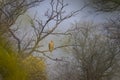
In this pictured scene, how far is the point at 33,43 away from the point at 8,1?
481 mm

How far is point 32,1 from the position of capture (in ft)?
8.72

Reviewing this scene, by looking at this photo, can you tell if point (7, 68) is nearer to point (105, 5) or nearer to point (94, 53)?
point (94, 53)

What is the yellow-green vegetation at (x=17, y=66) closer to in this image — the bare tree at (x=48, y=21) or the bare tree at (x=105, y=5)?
the bare tree at (x=48, y=21)

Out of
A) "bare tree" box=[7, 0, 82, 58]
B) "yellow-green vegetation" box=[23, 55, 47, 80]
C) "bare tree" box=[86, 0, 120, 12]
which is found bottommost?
"yellow-green vegetation" box=[23, 55, 47, 80]

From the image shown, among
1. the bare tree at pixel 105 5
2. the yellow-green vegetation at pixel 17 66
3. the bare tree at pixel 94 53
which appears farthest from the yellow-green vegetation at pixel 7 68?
the bare tree at pixel 105 5

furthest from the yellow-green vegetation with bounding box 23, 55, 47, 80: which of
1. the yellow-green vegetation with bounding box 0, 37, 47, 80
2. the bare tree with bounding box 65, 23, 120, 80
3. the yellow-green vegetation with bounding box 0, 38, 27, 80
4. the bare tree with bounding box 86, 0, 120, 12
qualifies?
the bare tree with bounding box 86, 0, 120, 12

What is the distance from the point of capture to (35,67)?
8.43ft

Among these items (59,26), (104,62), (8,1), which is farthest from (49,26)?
(104,62)

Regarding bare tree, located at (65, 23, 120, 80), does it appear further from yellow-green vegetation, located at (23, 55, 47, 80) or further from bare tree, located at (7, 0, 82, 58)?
yellow-green vegetation, located at (23, 55, 47, 80)

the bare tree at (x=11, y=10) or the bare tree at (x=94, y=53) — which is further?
the bare tree at (x=94, y=53)

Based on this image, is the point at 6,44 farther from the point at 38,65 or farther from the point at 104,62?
the point at 104,62

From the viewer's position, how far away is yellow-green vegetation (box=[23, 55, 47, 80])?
250 cm

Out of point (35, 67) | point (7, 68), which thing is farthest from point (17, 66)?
point (35, 67)

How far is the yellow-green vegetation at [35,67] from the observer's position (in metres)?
2.50
